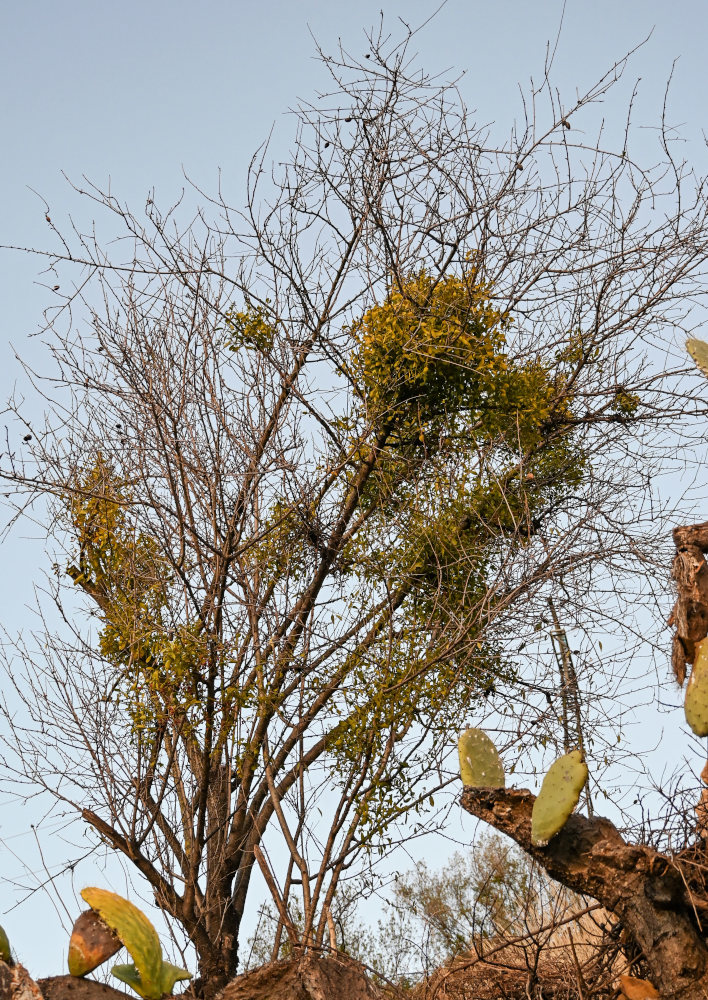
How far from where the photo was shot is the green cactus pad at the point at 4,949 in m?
3.96

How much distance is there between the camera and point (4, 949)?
13.1 ft

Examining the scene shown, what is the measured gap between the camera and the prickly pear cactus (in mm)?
3930

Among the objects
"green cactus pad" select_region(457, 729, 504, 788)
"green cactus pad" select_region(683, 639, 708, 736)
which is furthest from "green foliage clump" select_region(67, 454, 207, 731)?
"green cactus pad" select_region(683, 639, 708, 736)

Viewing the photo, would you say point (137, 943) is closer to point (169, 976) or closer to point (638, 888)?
point (169, 976)

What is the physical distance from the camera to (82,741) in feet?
23.6

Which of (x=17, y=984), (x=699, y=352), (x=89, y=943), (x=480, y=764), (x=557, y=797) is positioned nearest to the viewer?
(x=17, y=984)

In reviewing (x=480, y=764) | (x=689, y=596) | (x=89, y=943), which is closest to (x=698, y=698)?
(x=689, y=596)

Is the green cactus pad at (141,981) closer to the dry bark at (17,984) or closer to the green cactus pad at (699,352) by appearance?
the dry bark at (17,984)

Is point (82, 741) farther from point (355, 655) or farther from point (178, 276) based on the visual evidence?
point (178, 276)

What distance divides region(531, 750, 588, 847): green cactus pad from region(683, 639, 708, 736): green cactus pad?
0.53m

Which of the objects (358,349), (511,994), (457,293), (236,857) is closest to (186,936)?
(236,857)

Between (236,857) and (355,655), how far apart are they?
208 cm

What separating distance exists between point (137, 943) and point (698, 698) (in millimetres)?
2382

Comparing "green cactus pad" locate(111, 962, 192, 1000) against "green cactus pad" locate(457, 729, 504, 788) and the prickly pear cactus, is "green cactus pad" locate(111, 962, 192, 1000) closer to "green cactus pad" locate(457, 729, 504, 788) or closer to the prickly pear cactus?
the prickly pear cactus
